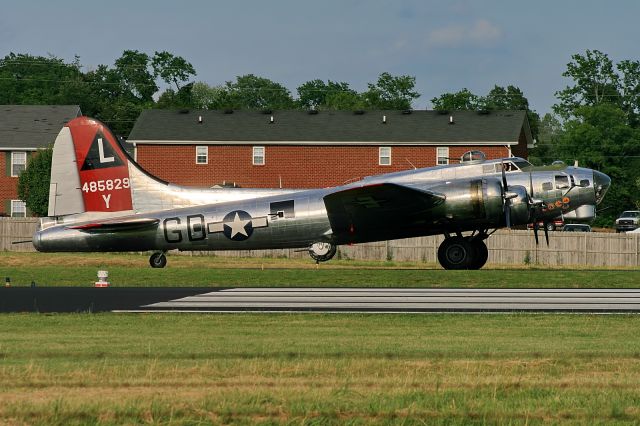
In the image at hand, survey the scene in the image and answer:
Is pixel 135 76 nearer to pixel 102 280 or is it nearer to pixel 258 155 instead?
pixel 258 155

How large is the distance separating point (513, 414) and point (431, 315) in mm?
8635

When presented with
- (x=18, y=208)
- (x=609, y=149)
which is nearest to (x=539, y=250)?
(x=18, y=208)

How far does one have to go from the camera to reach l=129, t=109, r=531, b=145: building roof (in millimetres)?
71312

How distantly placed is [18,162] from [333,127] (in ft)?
80.1

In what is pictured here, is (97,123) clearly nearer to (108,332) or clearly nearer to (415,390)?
(108,332)

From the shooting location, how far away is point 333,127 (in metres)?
73.6

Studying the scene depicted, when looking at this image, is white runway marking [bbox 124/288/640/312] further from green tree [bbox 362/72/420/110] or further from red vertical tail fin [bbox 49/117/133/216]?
green tree [bbox 362/72/420/110]

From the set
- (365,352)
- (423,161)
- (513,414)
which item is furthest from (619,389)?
(423,161)

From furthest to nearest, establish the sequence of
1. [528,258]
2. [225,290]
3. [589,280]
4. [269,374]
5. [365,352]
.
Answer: [528,258] → [589,280] → [225,290] → [365,352] → [269,374]

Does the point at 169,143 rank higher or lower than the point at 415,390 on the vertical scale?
higher

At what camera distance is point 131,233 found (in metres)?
33.7

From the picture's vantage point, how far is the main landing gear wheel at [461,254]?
3253cm

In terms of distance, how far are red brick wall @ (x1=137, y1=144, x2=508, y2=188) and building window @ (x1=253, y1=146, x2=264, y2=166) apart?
0.94 feet

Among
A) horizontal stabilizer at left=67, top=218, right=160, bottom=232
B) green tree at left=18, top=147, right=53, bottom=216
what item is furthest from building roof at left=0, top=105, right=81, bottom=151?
horizontal stabilizer at left=67, top=218, right=160, bottom=232
